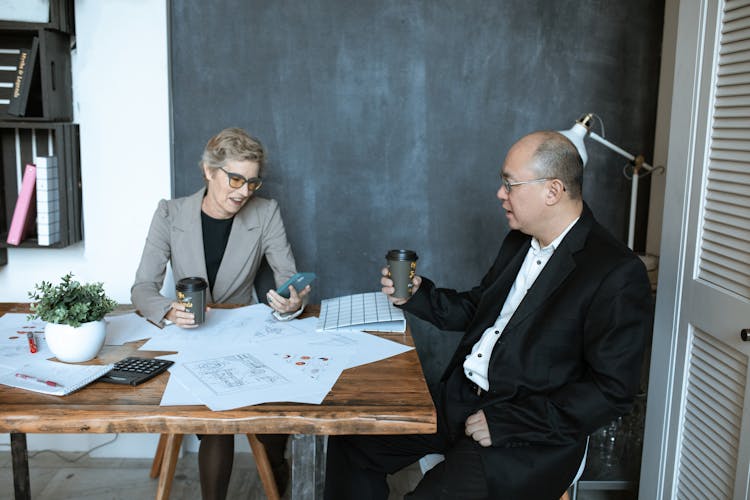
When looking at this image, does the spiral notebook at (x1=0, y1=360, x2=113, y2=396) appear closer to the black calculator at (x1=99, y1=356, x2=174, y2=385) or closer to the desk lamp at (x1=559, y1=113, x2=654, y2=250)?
the black calculator at (x1=99, y1=356, x2=174, y2=385)

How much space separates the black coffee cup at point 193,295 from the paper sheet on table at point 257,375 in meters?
0.16

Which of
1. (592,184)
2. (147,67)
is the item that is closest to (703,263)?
(592,184)

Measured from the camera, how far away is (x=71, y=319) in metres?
1.67

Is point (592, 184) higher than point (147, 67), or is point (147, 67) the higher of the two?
point (147, 67)

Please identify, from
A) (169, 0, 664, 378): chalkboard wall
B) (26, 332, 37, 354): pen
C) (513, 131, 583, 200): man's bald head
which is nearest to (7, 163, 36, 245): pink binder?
(169, 0, 664, 378): chalkboard wall

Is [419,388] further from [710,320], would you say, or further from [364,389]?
[710,320]

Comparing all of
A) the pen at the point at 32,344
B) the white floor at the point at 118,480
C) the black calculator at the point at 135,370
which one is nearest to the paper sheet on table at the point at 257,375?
the black calculator at the point at 135,370

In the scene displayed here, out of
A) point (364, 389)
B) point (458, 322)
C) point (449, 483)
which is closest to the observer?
point (364, 389)

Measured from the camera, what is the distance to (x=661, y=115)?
2863 mm

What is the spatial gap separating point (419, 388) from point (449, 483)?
31 cm

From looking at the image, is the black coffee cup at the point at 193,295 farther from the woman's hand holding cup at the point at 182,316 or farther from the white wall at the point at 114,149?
the white wall at the point at 114,149

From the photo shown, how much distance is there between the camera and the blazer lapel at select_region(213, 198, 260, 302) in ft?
8.36

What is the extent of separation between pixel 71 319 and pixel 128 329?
0.34 m

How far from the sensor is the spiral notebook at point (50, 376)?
154 cm
